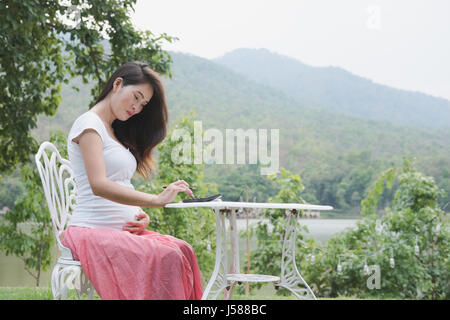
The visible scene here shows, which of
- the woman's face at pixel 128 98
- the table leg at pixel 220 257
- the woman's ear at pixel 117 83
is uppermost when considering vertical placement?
the woman's ear at pixel 117 83

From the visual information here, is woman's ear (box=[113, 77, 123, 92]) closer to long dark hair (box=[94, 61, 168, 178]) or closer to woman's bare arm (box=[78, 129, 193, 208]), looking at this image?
long dark hair (box=[94, 61, 168, 178])

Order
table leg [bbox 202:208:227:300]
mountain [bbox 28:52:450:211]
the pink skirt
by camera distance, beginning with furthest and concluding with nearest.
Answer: mountain [bbox 28:52:450:211], table leg [bbox 202:208:227:300], the pink skirt

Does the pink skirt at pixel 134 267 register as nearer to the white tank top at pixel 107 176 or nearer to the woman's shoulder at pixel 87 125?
the white tank top at pixel 107 176

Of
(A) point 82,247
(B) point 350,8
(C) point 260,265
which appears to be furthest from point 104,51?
(B) point 350,8

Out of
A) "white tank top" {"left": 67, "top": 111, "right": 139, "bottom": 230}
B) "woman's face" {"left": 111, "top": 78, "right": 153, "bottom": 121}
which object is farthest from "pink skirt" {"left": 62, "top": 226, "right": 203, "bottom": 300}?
"woman's face" {"left": 111, "top": 78, "right": 153, "bottom": 121}

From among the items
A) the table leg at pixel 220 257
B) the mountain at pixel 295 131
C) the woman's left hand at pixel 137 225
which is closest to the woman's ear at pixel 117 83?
the woman's left hand at pixel 137 225

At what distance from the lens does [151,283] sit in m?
1.36

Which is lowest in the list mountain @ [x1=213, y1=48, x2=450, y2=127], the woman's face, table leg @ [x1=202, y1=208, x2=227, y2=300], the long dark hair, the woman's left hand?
table leg @ [x1=202, y1=208, x2=227, y2=300]

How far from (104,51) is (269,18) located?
17.1 metres

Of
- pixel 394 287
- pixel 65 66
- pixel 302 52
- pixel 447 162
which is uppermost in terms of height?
pixel 302 52

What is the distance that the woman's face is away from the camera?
1597 millimetres

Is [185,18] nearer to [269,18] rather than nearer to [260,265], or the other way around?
[269,18]

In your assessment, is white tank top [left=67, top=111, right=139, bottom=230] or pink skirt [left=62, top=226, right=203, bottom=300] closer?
pink skirt [left=62, top=226, right=203, bottom=300]

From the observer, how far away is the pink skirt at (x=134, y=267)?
4.47ft
